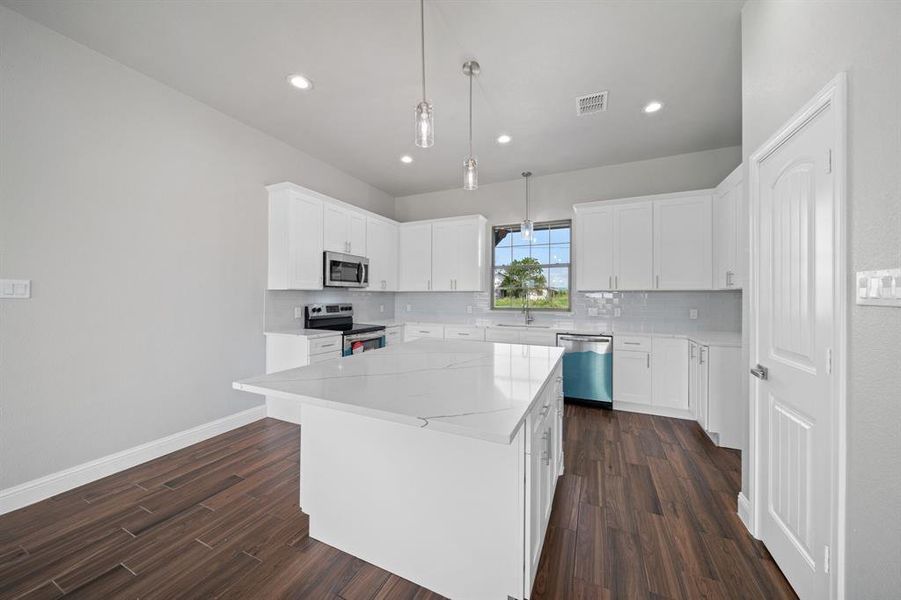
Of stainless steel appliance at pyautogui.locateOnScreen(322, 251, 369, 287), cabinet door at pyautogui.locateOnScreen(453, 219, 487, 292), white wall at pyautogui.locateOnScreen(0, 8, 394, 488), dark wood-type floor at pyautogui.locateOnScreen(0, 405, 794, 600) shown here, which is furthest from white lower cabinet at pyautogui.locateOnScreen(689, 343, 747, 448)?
white wall at pyautogui.locateOnScreen(0, 8, 394, 488)

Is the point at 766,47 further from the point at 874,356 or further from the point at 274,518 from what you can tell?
the point at 274,518

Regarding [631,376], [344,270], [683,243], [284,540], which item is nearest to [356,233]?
[344,270]

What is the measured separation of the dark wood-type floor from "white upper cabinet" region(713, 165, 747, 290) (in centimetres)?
164

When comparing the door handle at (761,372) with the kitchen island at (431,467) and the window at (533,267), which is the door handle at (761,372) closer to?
the kitchen island at (431,467)

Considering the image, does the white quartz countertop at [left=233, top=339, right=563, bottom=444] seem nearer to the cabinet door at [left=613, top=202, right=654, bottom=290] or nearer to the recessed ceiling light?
the recessed ceiling light

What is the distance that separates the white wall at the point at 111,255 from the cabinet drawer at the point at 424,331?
212 cm

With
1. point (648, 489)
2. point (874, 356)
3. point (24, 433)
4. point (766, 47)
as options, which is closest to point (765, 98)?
point (766, 47)

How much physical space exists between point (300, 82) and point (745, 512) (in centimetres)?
412

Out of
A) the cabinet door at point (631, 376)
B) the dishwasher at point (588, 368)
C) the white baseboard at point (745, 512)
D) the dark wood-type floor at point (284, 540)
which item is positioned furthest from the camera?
the dishwasher at point (588, 368)

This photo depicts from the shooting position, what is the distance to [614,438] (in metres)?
3.06

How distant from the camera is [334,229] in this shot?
13.2 ft

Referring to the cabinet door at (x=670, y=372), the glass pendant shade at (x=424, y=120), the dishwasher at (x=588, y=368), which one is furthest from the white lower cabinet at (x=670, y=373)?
the glass pendant shade at (x=424, y=120)

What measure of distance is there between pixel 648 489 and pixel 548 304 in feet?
9.08

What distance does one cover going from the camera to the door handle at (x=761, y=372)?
1.69 m
